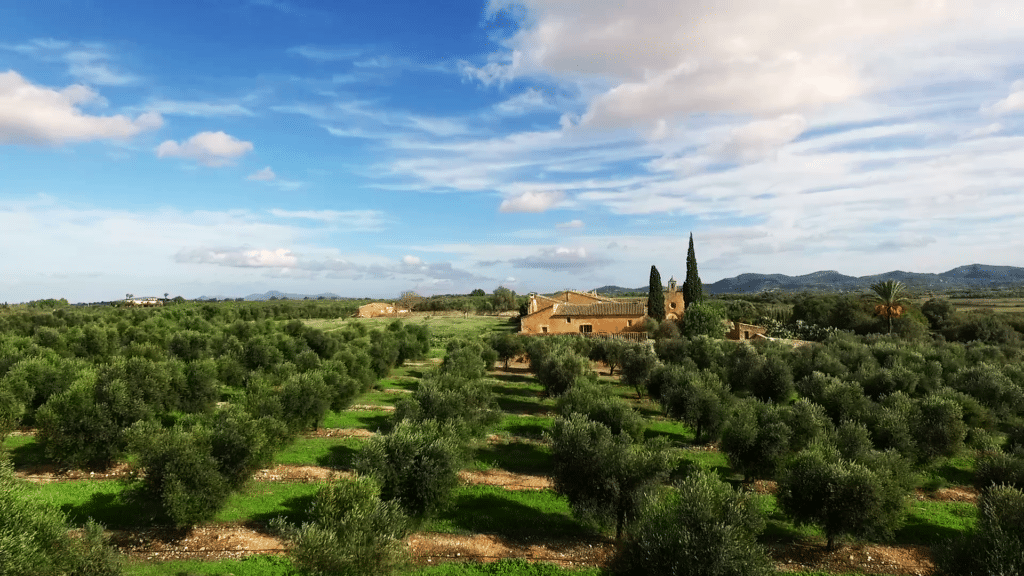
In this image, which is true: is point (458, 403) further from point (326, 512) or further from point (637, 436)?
point (326, 512)

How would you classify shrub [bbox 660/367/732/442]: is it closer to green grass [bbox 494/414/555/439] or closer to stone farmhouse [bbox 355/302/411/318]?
green grass [bbox 494/414/555/439]

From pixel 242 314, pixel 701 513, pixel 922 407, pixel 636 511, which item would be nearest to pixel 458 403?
pixel 636 511

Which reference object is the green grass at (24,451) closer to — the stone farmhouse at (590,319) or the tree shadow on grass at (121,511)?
the tree shadow on grass at (121,511)

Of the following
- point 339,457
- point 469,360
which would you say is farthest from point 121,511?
point 469,360

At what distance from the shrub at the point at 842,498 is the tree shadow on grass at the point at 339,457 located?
2105 centimetres

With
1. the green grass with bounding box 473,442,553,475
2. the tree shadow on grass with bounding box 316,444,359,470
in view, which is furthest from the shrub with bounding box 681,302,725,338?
the tree shadow on grass with bounding box 316,444,359,470

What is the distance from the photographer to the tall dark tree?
82.4 metres

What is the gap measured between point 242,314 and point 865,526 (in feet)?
416

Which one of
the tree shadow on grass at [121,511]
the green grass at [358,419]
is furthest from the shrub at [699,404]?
the tree shadow on grass at [121,511]

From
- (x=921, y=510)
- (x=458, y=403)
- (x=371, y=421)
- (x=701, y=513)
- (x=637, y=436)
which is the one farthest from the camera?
(x=371, y=421)

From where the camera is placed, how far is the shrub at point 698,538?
43.0 feet

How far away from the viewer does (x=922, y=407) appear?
28.2 metres

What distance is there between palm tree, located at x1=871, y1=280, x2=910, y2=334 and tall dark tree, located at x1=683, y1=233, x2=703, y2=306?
2389 cm

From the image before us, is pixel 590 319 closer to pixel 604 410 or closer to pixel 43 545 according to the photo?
pixel 604 410
